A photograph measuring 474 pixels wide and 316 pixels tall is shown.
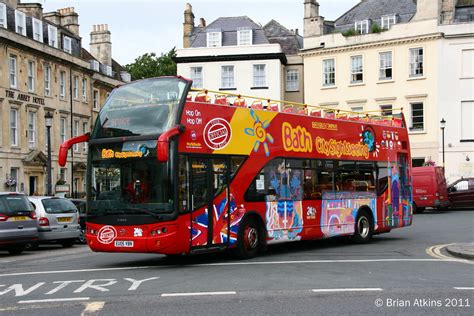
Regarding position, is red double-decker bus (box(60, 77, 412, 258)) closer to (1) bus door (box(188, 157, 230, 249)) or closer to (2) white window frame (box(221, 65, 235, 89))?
(1) bus door (box(188, 157, 230, 249))

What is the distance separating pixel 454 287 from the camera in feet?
34.0

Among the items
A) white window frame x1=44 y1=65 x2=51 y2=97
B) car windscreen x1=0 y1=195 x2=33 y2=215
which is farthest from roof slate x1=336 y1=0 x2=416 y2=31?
car windscreen x1=0 y1=195 x2=33 y2=215

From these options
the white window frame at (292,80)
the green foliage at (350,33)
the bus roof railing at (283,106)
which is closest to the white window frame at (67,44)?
the white window frame at (292,80)

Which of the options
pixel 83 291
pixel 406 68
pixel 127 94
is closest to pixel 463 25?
pixel 406 68

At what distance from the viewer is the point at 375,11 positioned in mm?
51750

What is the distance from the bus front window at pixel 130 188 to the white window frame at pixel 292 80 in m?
42.2

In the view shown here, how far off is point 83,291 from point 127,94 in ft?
16.1

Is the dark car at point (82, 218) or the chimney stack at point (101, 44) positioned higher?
the chimney stack at point (101, 44)

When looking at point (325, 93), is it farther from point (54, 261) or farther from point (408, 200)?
point (54, 261)

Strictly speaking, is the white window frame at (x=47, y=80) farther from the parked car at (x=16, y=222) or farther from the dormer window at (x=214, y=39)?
the parked car at (x=16, y=222)

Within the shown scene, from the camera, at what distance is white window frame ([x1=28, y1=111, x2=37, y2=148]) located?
45.9 metres

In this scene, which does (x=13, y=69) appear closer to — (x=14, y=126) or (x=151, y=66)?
(x=14, y=126)

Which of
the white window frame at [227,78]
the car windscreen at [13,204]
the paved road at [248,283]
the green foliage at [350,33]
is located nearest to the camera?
the paved road at [248,283]

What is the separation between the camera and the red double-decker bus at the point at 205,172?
13227 millimetres
